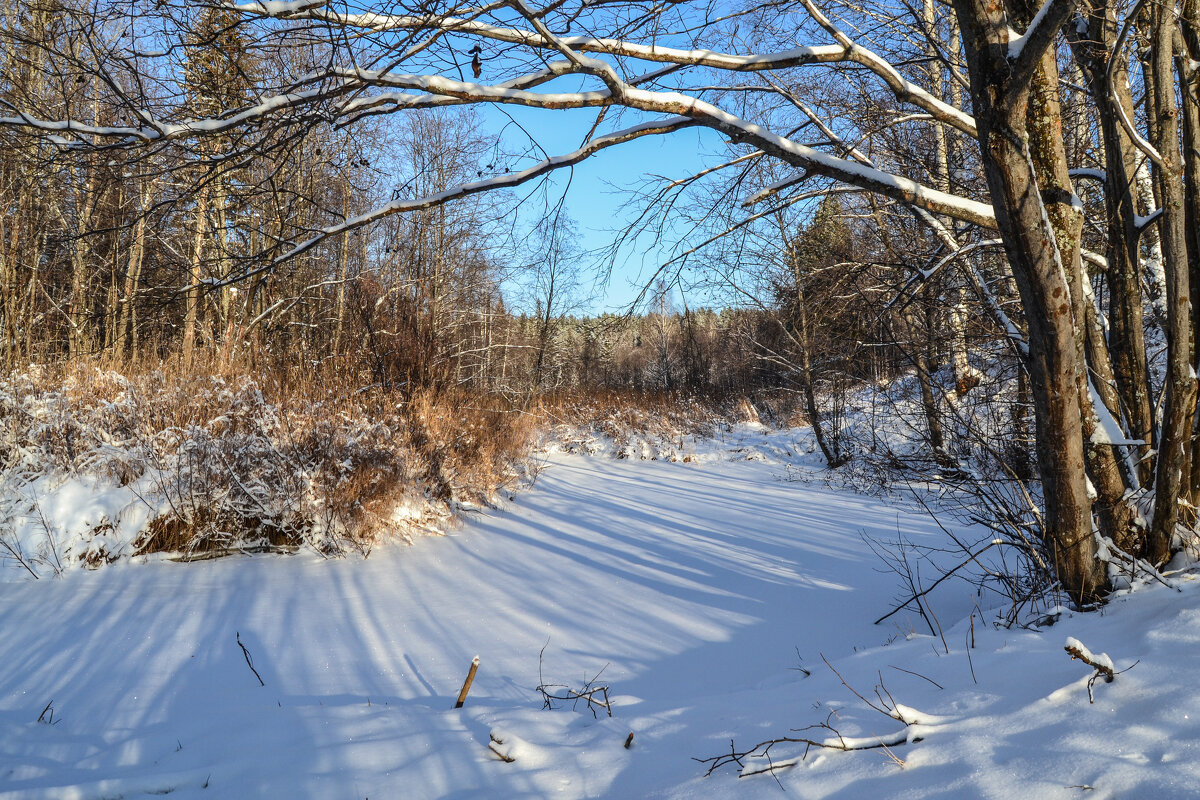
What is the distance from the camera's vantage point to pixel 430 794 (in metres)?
1.78

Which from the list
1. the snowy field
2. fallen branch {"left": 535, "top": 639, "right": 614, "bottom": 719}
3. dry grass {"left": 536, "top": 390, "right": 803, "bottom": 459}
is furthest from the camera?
dry grass {"left": 536, "top": 390, "right": 803, "bottom": 459}

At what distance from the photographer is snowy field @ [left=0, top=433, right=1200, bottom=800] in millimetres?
1535

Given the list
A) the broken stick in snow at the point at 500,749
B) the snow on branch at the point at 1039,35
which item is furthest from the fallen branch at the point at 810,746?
the snow on branch at the point at 1039,35

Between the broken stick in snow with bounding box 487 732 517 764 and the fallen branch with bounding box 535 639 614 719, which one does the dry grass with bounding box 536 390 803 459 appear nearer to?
the fallen branch with bounding box 535 639 614 719

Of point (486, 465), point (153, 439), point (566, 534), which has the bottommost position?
point (566, 534)

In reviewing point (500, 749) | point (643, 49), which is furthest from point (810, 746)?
point (643, 49)

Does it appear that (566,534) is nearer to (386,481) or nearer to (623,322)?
(386,481)

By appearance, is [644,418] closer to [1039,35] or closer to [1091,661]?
[1039,35]

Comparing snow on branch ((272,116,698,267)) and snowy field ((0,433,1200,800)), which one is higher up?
snow on branch ((272,116,698,267))

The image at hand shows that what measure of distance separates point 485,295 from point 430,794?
16.3 meters

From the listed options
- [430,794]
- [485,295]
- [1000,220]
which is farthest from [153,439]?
[485,295]

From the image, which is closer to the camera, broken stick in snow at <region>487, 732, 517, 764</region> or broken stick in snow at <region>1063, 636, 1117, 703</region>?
broken stick in snow at <region>1063, 636, 1117, 703</region>

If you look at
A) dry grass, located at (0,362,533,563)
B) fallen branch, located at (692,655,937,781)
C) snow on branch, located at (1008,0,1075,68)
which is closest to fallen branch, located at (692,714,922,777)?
fallen branch, located at (692,655,937,781)

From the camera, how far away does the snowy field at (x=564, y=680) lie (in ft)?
5.04
